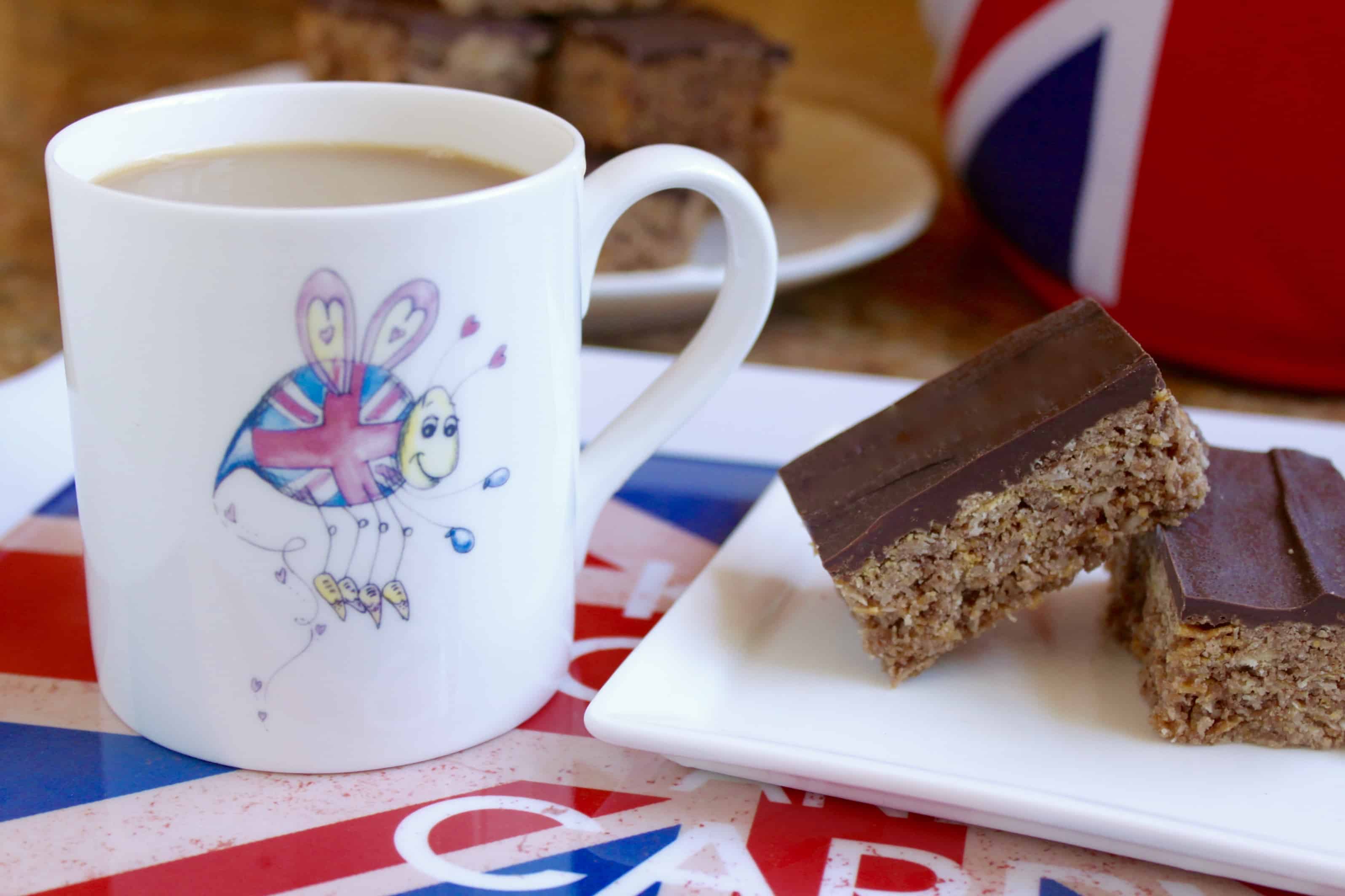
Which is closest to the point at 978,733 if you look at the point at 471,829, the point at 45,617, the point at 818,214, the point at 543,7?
the point at 471,829

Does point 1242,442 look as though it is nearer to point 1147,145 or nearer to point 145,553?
point 1147,145

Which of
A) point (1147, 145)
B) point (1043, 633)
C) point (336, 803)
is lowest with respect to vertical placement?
point (336, 803)

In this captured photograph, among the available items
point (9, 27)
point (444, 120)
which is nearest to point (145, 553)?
point (444, 120)

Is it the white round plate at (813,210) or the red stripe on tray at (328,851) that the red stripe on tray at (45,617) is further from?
the white round plate at (813,210)

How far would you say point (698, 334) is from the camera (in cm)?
70

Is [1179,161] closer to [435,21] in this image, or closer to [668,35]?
[668,35]

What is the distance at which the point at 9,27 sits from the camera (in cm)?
208

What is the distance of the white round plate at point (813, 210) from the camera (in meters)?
1.16

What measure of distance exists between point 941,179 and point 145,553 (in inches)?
56.7

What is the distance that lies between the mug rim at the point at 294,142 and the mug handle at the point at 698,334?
2.0 inches

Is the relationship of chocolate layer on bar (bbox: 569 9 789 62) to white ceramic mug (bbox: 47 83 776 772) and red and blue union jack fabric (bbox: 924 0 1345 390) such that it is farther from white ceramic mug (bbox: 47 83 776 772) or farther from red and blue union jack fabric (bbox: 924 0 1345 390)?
white ceramic mug (bbox: 47 83 776 772)

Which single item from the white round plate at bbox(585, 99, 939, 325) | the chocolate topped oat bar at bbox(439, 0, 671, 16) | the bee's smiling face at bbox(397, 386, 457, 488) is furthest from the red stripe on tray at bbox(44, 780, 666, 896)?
the chocolate topped oat bar at bbox(439, 0, 671, 16)

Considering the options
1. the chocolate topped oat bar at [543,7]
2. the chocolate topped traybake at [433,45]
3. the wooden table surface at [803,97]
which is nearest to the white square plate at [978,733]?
the wooden table surface at [803,97]

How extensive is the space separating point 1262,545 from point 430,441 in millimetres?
420
